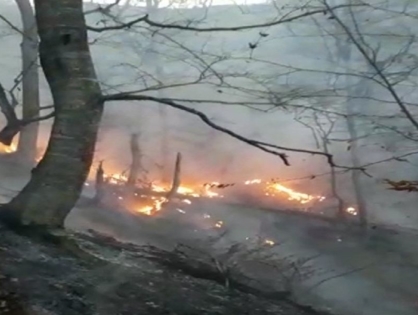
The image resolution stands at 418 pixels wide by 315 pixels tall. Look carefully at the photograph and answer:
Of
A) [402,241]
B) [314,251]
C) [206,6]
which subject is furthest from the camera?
[402,241]

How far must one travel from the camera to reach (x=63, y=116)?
4660 mm

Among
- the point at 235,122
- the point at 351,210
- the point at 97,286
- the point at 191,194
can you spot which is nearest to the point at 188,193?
the point at 191,194

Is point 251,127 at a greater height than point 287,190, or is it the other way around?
point 251,127

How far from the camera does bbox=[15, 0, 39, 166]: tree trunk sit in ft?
35.6

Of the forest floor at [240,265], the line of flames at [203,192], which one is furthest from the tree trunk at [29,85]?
the forest floor at [240,265]

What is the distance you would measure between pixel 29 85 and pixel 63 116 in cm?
750

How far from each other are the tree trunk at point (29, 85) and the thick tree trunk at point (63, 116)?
18.4 feet

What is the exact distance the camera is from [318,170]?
1850 cm

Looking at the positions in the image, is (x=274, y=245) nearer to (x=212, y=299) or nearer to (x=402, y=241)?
(x=402, y=241)

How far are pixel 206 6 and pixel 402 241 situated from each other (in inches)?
291

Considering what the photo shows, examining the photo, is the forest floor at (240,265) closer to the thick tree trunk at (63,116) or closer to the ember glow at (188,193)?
the thick tree trunk at (63,116)

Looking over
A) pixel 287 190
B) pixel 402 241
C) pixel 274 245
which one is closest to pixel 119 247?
pixel 274 245

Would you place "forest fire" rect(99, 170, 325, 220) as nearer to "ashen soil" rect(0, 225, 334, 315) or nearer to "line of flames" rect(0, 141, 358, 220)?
"line of flames" rect(0, 141, 358, 220)

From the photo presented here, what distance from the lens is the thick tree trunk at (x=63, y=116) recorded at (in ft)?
15.2
